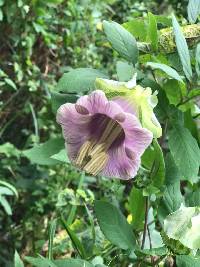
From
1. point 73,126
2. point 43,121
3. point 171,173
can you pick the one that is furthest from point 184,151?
point 43,121

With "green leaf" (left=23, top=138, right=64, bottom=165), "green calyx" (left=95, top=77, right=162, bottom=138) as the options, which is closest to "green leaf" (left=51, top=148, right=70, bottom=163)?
"green leaf" (left=23, top=138, right=64, bottom=165)

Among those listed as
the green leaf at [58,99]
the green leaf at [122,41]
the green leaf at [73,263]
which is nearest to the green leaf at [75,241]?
the green leaf at [73,263]

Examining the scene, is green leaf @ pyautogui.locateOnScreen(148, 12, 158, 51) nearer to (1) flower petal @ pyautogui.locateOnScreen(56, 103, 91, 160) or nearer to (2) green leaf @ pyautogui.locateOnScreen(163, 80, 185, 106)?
(2) green leaf @ pyautogui.locateOnScreen(163, 80, 185, 106)

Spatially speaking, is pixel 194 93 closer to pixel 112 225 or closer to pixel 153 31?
pixel 153 31

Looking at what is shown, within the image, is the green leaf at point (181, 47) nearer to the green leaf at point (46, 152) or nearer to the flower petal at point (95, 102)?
the flower petal at point (95, 102)

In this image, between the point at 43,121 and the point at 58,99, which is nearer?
the point at 58,99
